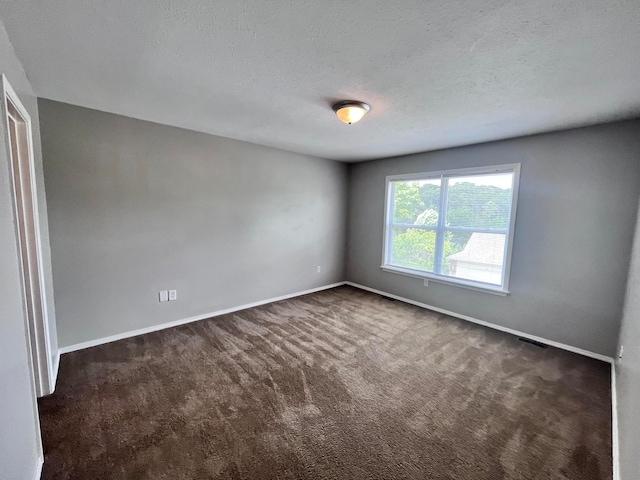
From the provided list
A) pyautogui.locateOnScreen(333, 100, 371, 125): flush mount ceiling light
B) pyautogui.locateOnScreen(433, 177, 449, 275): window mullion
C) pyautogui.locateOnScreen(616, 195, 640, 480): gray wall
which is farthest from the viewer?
pyautogui.locateOnScreen(433, 177, 449, 275): window mullion

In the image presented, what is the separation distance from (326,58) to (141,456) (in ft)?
8.46

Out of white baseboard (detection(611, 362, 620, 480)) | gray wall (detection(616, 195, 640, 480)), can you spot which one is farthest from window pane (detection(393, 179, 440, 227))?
white baseboard (detection(611, 362, 620, 480))

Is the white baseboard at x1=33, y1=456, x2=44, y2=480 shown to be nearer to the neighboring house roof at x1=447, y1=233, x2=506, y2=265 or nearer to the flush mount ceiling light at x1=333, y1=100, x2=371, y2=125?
the flush mount ceiling light at x1=333, y1=100, x2=371, y2=125

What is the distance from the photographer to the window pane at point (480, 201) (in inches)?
129

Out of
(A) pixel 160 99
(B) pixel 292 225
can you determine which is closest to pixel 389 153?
(B) pixel 292 225

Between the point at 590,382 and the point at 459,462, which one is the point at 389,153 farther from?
the point at 459,462

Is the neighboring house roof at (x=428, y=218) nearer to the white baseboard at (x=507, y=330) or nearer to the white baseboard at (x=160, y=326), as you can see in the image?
the white baseboard at (x=507, y=330)

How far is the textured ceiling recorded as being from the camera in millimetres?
1234

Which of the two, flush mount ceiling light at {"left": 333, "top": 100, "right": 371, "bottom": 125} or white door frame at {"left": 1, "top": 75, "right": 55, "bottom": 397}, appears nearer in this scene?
white door frame at {"left": 1, "top": 75, "right": 55, "bottom": 397}

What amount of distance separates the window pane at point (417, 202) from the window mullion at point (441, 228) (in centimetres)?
8

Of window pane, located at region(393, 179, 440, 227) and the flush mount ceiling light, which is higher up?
the flush mount ceiling light

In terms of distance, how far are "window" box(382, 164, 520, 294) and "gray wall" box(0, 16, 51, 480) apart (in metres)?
4.09

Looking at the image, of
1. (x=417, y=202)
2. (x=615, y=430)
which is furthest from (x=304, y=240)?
(x=615, y=430)

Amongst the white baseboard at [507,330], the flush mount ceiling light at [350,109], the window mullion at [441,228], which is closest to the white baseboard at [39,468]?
the flush mount ceiling light at [350,109]
